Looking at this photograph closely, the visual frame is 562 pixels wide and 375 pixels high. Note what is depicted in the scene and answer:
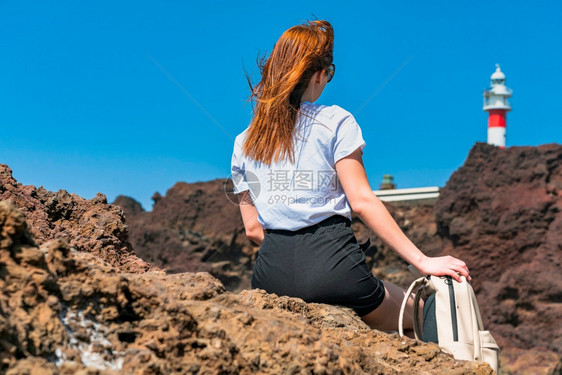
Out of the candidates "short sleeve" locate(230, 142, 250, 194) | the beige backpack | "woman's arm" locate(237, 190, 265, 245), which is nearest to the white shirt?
"short sleeve" locate(230, 142, 250, 194)

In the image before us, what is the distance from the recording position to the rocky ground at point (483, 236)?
36.2ft

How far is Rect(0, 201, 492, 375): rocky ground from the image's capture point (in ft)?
5.80

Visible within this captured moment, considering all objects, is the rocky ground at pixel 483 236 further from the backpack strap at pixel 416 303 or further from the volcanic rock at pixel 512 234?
the backpack strap at pixel 416 303

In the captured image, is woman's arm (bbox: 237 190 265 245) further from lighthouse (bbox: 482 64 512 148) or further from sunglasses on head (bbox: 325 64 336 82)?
lighthouse (bbox: 482 64 512 148)

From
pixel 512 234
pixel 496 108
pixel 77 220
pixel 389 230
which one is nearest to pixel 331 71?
pixel 389 230

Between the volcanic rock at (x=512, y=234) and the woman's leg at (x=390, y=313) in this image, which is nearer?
the woman's leg at (x=390, y=313)

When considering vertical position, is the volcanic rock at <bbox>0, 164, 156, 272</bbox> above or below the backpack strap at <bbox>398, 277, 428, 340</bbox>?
above

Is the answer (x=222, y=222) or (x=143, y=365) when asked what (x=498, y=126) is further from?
(x=143, y=365)

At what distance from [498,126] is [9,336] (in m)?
46.8

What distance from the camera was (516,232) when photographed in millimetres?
12312

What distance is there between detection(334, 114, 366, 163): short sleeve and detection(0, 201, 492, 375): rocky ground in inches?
36.8

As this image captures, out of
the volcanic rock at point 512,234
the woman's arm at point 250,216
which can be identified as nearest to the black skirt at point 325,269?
the woman's arm at point 250,216

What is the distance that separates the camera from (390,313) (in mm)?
3217

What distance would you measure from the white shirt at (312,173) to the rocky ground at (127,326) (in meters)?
0.80
